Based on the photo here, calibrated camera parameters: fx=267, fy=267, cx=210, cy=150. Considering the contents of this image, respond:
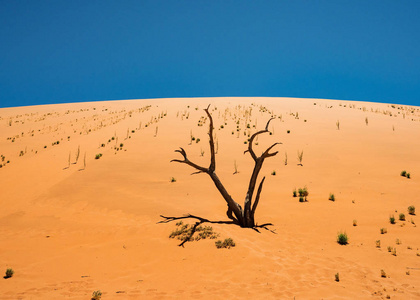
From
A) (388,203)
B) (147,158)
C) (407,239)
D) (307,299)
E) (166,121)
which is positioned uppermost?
(166,121)

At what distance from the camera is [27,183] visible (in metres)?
12.9

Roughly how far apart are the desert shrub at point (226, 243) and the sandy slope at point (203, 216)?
0.47ft

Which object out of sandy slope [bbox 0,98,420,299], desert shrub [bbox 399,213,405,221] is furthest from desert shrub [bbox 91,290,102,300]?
desert shrub [bbox 399,213,405,221]

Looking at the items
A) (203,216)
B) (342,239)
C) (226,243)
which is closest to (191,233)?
(226,243)

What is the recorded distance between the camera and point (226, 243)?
22.1 feet

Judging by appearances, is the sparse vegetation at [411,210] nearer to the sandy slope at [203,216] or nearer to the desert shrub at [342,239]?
the sandy slope at [203,216]

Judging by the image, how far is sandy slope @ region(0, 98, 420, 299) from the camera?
509cm

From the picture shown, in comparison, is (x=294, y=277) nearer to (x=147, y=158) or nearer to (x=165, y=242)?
(x=165, y=242)

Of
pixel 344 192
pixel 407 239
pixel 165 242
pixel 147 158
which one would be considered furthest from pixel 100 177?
pixel 407 239

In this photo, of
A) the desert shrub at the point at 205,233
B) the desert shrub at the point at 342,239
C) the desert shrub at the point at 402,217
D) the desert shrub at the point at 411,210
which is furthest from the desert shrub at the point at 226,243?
the desert shrub at the point at 411,210

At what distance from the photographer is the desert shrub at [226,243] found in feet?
21.9

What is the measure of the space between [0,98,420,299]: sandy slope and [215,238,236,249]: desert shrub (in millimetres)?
142

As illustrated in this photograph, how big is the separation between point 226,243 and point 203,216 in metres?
2.39

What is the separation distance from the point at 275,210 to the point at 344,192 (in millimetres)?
3379
